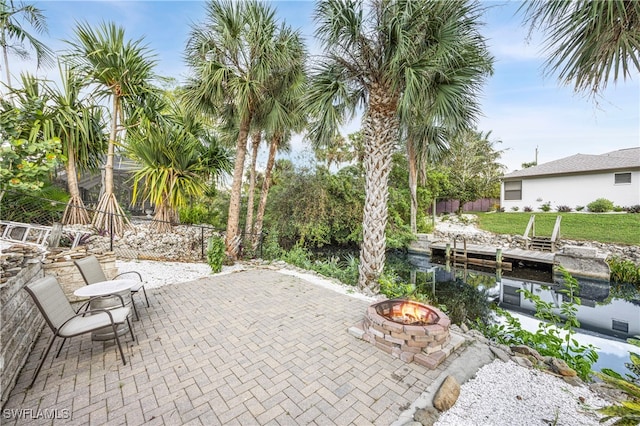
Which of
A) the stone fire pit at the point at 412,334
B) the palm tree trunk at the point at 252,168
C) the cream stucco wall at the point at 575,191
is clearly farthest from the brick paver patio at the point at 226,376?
the cream stucco wall at the point at 575,191

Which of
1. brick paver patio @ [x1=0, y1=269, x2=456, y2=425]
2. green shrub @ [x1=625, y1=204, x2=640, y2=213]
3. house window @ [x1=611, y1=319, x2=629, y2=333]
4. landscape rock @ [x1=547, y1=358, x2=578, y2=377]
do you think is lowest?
house window @ [x1=611, y1=319, x2=629, y2=333]

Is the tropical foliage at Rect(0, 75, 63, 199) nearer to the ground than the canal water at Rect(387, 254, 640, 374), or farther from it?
farther from it

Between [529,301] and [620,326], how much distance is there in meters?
1.82

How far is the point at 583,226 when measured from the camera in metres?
13.3

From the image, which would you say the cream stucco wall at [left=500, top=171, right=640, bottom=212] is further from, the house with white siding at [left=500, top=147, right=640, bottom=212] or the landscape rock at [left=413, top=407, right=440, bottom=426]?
the landscape rock at [left=413, top=407, right=440, bottom=426]

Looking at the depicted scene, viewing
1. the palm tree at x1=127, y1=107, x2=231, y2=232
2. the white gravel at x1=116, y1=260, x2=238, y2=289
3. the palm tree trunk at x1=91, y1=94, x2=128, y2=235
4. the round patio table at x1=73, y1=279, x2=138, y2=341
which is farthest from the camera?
the palm tree at x1=127, y1=107, x2=231, y2=232

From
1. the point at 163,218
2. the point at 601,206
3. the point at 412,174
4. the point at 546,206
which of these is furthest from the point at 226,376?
the point at 546,206

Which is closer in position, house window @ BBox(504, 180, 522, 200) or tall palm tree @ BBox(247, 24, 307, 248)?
tall palm tree @ BBox(247, 24, 307, 248)

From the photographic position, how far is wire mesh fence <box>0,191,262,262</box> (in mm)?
5406

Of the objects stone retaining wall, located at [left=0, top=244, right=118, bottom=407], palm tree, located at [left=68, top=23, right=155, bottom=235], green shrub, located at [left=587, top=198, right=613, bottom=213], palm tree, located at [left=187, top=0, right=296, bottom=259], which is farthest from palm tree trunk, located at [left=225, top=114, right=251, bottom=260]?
green shrub, located at [left=587, top=198, right=613, bottom=213]

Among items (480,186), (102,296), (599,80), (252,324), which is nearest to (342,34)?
(599,80)

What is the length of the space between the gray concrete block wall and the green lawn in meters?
18.2

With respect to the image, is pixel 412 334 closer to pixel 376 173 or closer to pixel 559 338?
pixel 559 338

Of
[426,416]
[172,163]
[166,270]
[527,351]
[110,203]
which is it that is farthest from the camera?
[172,163]
